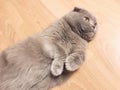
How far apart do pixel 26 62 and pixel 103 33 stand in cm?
50

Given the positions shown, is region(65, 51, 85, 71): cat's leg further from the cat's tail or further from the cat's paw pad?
the cat's tail

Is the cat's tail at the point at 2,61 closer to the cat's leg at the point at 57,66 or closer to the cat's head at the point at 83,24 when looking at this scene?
the cat's leg at the point at 57,66

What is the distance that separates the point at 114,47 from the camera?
132cm

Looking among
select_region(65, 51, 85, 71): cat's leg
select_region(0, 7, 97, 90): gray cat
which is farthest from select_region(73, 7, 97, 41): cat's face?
select_region(65, 51, 85, 71): cat's leg

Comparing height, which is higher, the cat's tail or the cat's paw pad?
the cat's tail

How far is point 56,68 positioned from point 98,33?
14.7 inches

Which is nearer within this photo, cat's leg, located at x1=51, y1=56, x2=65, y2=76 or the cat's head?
cat's leg, located at x1=51, y1=56, x2=65, y2=76

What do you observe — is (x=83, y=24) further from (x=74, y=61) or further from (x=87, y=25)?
(x=74, y=61)

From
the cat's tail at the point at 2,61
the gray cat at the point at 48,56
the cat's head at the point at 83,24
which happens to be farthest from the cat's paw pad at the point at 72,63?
the cat's tail at the point at 2,61

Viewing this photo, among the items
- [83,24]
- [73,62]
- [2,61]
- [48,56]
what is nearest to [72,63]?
[73,62]

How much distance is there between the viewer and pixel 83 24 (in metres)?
1.27

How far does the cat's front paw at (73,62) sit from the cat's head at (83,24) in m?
0.15

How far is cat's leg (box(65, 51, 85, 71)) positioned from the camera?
1.16 meters

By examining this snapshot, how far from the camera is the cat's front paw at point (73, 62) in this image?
1.16 m
